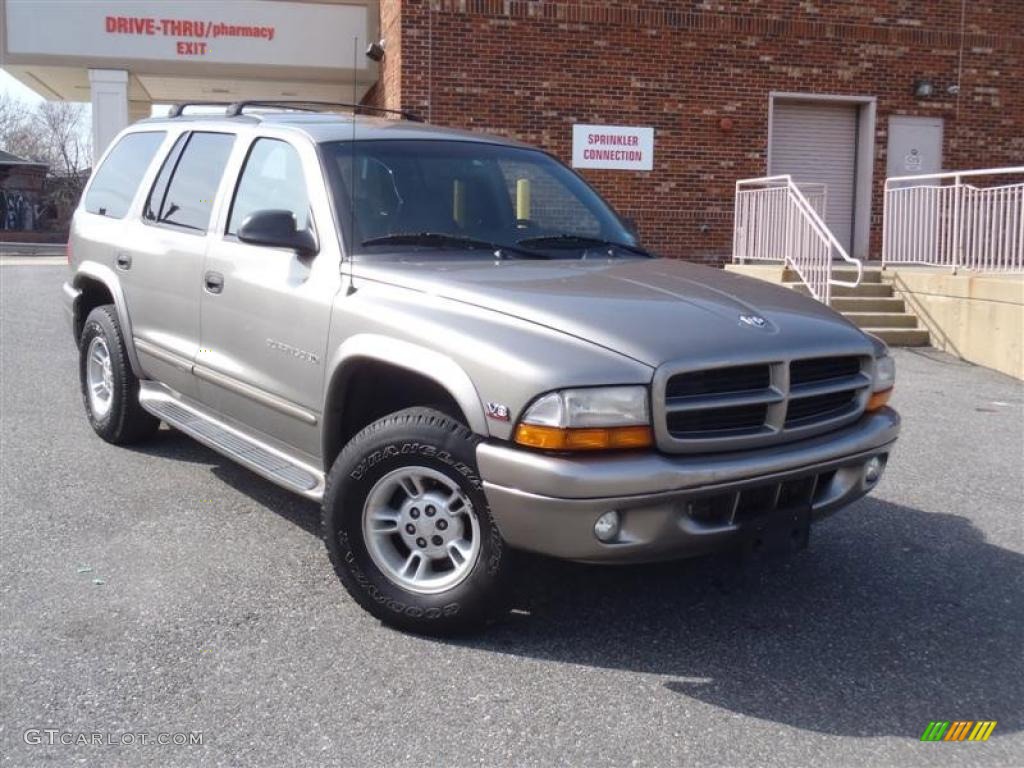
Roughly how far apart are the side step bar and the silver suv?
17 millimetres

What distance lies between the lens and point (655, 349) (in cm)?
354

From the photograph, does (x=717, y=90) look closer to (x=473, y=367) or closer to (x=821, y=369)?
(x=821, y=369)

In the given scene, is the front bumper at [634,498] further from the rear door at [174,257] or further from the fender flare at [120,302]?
the fender flare at [120,302]

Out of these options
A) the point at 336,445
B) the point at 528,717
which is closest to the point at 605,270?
the point at 336,445

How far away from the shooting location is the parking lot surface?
128 inches

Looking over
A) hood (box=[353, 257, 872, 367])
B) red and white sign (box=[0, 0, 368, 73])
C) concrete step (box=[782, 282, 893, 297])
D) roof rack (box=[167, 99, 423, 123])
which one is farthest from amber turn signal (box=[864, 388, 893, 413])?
red and white sign (box=[0, 0, 368, 73])

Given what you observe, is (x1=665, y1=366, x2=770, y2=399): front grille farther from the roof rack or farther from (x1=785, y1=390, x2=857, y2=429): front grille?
the roof rack

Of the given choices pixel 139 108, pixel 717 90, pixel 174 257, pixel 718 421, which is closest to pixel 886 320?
pixel 717 90

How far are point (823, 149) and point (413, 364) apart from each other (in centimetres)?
1581

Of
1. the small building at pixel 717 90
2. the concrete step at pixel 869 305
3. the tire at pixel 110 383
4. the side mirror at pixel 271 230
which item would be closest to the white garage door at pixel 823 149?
the small building at pixel 717 90

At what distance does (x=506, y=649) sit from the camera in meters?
3.86

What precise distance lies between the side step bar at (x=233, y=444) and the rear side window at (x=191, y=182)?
0.93 m

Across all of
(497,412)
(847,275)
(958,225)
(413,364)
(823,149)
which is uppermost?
(823,149)

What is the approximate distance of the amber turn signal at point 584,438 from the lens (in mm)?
3436
